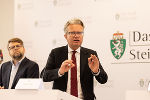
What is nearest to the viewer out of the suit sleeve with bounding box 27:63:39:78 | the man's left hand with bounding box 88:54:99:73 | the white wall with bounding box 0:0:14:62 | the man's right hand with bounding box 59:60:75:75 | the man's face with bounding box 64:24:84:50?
the man's right hand with bounding box 59:60:75:75

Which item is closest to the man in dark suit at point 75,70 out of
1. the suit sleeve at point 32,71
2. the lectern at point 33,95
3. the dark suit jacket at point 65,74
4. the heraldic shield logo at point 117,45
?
the dark suit jacket at point 65,74

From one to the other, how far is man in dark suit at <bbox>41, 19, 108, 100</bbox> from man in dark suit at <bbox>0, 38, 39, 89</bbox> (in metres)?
0.48

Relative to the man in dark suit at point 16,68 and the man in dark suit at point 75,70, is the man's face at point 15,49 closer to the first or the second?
the man in dark suit at point 16,68

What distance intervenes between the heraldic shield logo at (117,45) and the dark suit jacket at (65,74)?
91cm

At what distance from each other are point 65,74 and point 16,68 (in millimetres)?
856

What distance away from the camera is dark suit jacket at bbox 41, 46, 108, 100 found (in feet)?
7.82

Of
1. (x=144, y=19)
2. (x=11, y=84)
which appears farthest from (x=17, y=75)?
(x=144, y=19)

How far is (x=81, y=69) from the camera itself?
8.36 ft

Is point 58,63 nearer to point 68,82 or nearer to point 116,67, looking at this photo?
point 68,82

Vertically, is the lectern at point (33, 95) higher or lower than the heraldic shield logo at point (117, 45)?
lower

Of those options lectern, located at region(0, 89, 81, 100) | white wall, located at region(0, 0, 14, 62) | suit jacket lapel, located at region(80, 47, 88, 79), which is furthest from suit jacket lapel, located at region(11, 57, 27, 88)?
white wall, located at region(0, 0, 14, 62)

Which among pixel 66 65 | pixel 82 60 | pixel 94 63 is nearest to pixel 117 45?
pixel 82 60

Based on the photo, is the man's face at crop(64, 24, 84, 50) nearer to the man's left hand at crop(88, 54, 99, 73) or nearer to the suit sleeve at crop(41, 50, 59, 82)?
the suit sleeve at crop(41, 50, 59, 82)

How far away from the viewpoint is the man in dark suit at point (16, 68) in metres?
3.00
